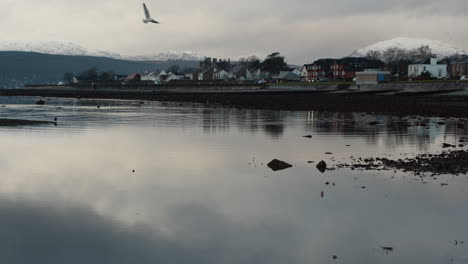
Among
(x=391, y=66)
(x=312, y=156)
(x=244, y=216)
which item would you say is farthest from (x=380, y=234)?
(x=391, y=66)

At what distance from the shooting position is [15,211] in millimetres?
15422

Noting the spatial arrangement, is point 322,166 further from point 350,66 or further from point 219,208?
point 350,66

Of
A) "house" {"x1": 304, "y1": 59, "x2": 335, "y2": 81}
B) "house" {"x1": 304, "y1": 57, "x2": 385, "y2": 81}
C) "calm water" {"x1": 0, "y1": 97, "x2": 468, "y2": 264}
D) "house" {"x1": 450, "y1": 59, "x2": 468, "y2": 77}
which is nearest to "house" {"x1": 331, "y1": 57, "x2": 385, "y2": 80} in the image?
"house" {"x1": 304, "y1": 57, "x2": 385, "y2": 81}

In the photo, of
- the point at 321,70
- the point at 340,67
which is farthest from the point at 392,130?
the point at 321,70

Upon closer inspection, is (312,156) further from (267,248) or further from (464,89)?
(464,89)

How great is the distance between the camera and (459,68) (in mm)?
162125

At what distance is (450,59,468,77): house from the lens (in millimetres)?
158750

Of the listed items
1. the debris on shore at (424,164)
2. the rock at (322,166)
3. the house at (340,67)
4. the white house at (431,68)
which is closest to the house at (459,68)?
the white house at (431,68)

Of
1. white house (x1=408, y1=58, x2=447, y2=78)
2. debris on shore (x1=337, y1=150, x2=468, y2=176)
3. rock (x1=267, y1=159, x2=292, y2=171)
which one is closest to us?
debris on shore (x1=337, y1=150, x2=468, y2=176)

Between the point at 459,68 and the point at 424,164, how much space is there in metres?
151

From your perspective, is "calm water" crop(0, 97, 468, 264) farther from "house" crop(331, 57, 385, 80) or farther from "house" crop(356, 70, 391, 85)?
"house" crop(331, 57, 385, 80)

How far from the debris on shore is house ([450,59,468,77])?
143884 millimetres

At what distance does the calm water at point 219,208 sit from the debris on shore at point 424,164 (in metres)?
1.09

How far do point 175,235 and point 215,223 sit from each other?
130cm
